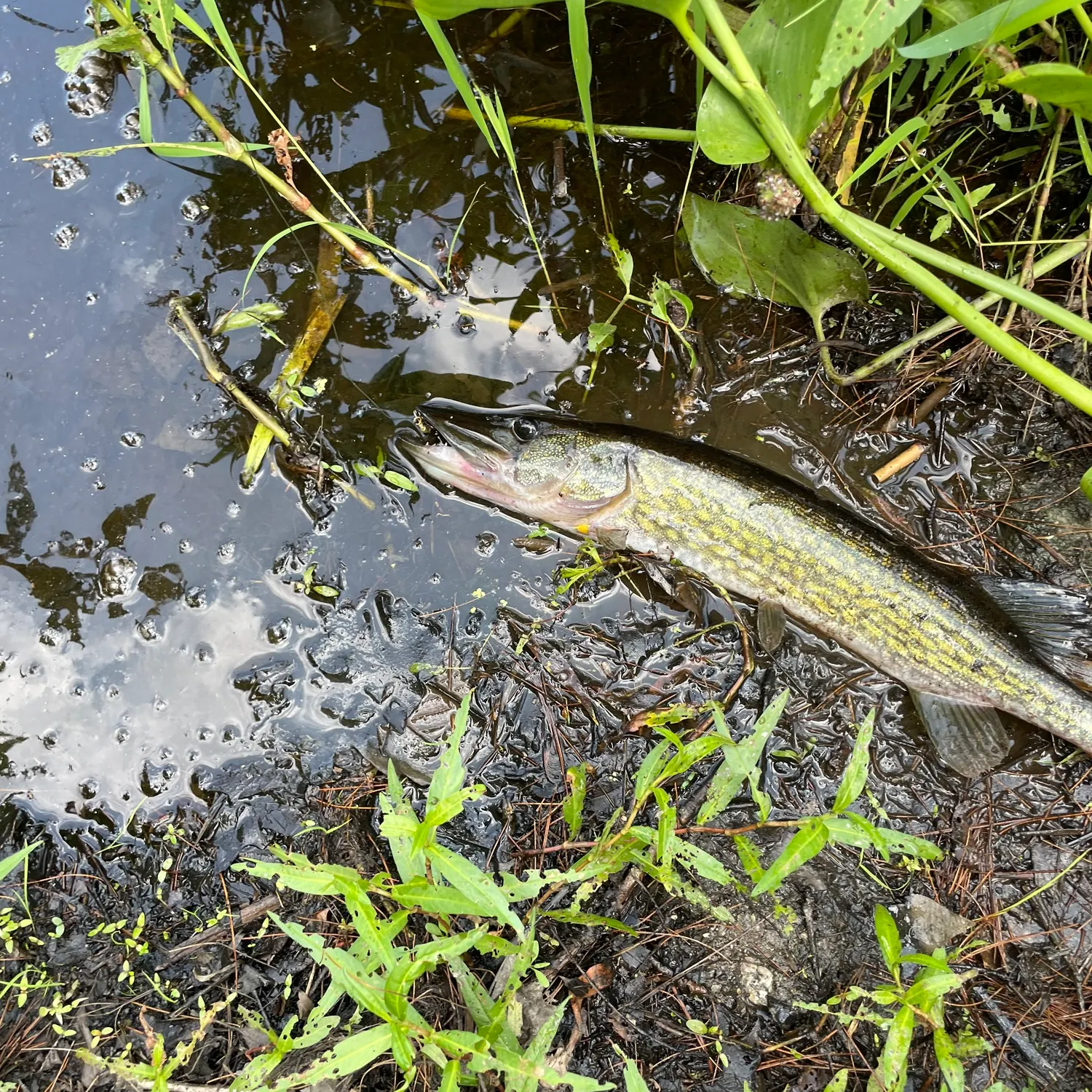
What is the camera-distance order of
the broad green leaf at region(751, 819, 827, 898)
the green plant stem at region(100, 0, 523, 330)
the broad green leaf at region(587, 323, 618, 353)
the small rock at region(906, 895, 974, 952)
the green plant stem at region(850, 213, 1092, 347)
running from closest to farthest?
the broad green leaf at region(751, 819, 827, 898), the green plant stem at region(850, 213, 1092, 347), the green plant stem at region(100, 0, 523, 330), the small rock at region(906, 895, 974, 952), the broad green leaf at region(587, 323, 618, 353)

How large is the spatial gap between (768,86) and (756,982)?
3078mm

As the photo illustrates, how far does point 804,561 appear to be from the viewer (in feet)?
9.50

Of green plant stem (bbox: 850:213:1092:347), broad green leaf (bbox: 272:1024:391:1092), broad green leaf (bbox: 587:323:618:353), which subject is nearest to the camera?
broad green leaf (bbox: 272:1024:391:1092)

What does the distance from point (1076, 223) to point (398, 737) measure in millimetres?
3387

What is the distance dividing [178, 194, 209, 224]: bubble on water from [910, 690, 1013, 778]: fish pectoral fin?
3.55 m

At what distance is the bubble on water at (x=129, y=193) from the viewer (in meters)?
3.04

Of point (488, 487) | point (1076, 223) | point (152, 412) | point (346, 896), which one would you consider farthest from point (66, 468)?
point (1076, 223)

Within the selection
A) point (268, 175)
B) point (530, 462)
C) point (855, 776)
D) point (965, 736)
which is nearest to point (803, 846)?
point (855, 776)

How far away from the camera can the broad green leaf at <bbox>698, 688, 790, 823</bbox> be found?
226 centimetres

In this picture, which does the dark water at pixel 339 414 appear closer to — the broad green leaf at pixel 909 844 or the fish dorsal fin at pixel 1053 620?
the fish dorsal fin at pixel 1053 620

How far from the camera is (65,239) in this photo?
3.03 metres

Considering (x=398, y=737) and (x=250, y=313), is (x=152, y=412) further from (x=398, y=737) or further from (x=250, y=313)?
(x=398, y=737)

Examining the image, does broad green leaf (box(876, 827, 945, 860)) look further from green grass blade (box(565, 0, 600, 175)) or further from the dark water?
green grass blade (box(565, 0, 600, 175))

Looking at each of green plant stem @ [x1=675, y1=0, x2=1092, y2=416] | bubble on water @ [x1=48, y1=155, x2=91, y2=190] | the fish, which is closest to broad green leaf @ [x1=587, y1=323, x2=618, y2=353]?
the fish
